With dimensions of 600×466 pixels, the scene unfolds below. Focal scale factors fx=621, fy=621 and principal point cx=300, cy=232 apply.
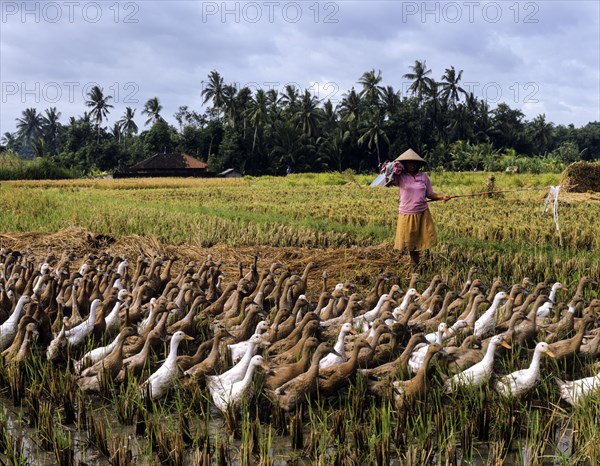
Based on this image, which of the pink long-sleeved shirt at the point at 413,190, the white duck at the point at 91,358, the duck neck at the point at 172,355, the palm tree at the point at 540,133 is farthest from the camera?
the palm tree at the point at 540,133

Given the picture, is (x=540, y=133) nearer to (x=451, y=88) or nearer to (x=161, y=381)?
(x=451, y=88)

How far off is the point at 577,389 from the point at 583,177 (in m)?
19.2

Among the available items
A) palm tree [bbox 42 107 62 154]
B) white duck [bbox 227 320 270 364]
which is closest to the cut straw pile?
white duck [bbox 227 320 270 364]

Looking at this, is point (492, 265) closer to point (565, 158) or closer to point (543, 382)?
point (543, 382)

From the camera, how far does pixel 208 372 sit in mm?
4457

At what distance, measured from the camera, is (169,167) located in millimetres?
51500

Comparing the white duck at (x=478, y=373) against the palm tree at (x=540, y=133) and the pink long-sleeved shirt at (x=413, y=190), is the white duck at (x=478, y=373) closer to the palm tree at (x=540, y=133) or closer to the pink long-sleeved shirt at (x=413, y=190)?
the pink long-sleeved shirt at (x=413, y=190)

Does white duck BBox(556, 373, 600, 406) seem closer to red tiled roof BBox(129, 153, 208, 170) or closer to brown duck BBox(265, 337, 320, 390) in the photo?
brown duck BBox(265, 337, 320, 390)

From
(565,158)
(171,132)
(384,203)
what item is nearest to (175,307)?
(384,203)

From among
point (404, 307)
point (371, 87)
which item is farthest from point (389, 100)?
point (404, 307)

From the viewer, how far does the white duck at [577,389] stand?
12.8 ft

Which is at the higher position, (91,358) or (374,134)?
(374,134)

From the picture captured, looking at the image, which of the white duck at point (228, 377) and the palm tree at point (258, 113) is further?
the palm tree at point (258, 113)

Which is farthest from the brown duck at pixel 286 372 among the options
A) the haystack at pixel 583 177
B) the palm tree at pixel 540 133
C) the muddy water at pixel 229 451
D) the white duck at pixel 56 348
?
the palm tree at pixel 540 133
